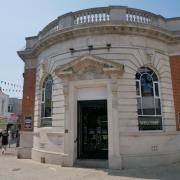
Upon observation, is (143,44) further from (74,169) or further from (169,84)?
(74,169)

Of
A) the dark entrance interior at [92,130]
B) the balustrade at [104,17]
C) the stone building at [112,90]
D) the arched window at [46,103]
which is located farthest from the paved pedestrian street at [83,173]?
the balustrade at [104,17]

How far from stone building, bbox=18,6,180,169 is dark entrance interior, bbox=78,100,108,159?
2.0 inches

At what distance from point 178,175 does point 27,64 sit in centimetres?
1094

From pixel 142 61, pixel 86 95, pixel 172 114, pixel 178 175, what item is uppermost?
pixel 142 61

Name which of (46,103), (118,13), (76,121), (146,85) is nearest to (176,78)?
(146,85)

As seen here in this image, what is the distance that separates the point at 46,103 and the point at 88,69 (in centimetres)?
341

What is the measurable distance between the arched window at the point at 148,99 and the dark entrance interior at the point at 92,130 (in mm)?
1845

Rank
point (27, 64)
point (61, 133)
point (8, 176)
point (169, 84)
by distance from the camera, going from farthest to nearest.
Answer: point (27, 64) → point (169, 84) → point (61, 133) → point (8, 176)

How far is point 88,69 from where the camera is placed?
→ 10.6 m

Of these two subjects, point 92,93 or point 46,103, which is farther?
point 46,103

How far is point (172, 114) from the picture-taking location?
11.1m

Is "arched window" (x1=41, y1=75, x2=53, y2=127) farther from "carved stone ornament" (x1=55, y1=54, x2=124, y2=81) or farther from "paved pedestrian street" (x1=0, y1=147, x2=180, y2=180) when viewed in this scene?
"paved pedestrian street" (x1=0, y1=147, x2=180, y2=180)

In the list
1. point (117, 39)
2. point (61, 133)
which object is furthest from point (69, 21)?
point (61, 133)

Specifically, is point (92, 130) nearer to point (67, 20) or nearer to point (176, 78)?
point (176, 78)
